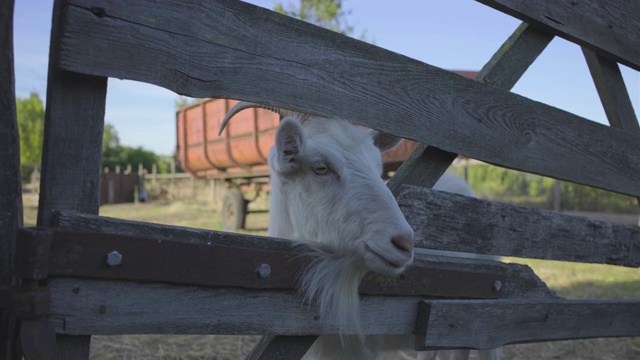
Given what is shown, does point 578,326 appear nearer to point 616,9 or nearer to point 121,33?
point 616,9

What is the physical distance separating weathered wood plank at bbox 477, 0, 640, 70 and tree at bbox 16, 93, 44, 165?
3276 centimetres

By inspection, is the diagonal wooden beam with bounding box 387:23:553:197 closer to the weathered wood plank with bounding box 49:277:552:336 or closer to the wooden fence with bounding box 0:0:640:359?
the wooden fence with bounding box 0:0:640:359

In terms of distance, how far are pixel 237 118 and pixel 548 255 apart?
11.3 metres

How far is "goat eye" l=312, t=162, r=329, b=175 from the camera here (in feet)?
7.38

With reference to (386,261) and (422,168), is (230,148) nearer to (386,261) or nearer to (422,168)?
(422,168)

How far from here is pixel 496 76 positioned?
2291mm

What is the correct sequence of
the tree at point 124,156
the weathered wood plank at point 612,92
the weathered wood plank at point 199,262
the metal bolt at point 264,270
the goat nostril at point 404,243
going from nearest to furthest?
the weathered wood plank at point 199,262, the metal bolt at point 264,270, the goat nostril at point 404,243, the weathered wood plank at point 612,92, the tree at point 124,156

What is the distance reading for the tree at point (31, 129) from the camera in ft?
109

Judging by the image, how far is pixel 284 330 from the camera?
1.72 m

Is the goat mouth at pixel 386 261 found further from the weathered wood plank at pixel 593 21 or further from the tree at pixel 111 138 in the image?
the tree at pixel 111 138

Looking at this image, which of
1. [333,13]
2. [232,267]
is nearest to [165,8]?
[232,267]

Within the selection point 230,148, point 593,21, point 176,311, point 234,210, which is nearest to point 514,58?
point 593,21

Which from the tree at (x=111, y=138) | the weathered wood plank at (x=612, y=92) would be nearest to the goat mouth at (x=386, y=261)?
the weathered wood plank at (x=612, y=92)

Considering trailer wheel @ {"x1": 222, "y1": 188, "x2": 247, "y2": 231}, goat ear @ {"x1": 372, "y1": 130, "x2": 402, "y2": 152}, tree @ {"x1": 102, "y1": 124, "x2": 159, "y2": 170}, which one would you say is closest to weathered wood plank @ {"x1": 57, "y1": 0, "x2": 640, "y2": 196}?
goat ear @ {"x1": 372, "y1": 130, "x2": 402, "y2": 152}
